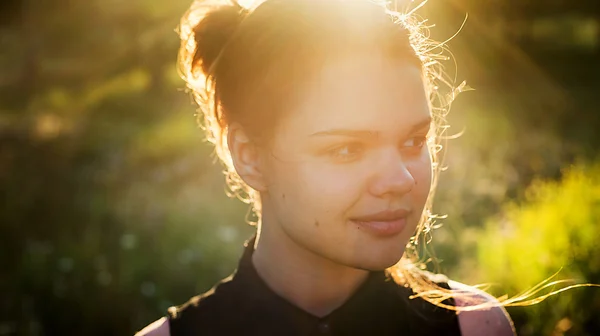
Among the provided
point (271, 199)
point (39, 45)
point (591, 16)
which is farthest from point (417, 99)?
point (591, 16)

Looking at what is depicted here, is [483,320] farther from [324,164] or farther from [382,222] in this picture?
[324,164]

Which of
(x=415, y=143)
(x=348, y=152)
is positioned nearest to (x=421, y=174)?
(x=415, y=143)

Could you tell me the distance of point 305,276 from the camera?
2316 millimetres

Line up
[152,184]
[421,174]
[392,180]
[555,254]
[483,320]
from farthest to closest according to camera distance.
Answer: [152,184] < [555,254] < [483,320] < [421,174] < [392,180]

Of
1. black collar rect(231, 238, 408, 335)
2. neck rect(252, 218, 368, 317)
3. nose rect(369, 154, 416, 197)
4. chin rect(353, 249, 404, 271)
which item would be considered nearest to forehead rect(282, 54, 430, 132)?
nose rect(369, 154, 416, 197)

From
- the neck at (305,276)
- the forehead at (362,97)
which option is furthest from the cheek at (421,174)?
the neck at (305,276)

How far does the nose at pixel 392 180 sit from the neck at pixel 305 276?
44cm

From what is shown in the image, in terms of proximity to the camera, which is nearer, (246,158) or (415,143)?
(415,143)

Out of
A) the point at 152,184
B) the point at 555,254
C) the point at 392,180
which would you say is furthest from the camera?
the point at 152,184

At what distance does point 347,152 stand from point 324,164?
0.24ft

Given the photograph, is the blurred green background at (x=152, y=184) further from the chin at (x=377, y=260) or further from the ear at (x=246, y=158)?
the ear at (x=246, y=158)

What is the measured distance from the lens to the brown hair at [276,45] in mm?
2061

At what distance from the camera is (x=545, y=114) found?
10438 millimetres

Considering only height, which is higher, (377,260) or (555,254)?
(377,260)
